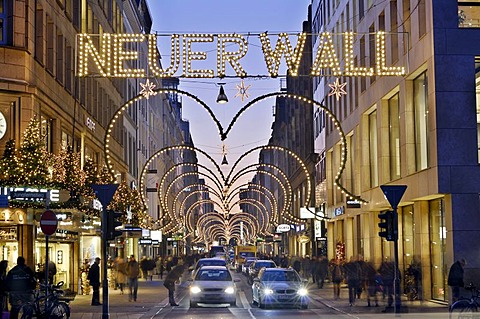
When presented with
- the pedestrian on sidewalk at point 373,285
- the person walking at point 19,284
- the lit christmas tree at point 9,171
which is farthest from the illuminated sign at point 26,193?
the pedestrian on sidewalk at point 373,285

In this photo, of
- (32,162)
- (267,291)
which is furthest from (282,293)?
(32,162)

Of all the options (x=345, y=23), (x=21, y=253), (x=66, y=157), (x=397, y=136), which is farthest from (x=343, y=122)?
(x=21, y=253)

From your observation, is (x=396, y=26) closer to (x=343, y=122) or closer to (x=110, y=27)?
(x=343, y=122)

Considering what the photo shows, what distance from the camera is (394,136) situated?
39594mm

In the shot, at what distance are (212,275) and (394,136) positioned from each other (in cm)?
1196

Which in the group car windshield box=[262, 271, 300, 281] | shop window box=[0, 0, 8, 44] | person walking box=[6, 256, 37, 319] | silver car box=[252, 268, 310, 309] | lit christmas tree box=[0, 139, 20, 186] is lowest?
silver car box=[252, 268, 310, 309]

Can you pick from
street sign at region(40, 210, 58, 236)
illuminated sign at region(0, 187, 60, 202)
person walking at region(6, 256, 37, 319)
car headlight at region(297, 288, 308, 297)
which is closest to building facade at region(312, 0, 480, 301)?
car headlight at region(297, 288, 308, 297)

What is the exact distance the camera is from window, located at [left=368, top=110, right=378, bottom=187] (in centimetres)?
4391

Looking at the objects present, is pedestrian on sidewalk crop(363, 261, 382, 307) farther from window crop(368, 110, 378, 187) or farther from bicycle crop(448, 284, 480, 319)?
window crop(368, 110, 378, 187)

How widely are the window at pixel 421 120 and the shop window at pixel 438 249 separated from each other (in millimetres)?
1730

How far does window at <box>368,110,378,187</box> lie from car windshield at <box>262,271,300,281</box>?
1228 centimetres

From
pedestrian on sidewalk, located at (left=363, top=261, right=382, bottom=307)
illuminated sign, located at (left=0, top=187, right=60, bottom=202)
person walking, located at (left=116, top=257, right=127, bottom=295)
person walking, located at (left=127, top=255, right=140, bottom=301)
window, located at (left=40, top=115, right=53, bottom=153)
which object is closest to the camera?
illuminated sign, located at (left=0, top=187, right=60, bottom=202)

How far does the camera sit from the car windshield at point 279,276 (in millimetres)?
31987

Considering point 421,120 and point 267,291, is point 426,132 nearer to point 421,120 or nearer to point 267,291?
point 421,120
